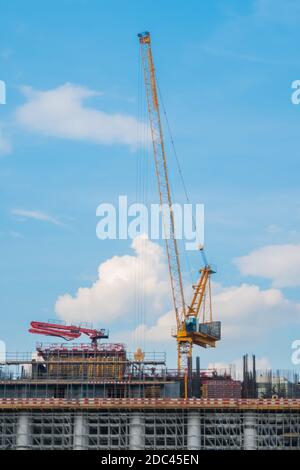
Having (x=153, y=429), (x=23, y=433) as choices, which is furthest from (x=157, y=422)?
(x=23, y=433)

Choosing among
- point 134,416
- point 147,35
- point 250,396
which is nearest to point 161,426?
point 134,416

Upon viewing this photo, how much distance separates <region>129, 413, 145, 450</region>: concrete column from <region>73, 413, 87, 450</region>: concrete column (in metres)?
5.87

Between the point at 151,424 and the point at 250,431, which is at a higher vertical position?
the point at 151,424

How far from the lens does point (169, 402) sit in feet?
355

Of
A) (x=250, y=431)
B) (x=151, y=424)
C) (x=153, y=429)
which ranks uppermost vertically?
(x=151, y=424)

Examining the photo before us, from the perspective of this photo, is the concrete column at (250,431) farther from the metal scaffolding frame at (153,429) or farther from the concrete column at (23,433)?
the concrete column at (23,433)

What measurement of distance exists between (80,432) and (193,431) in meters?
14.2

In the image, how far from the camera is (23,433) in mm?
111062

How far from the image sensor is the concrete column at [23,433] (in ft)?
361

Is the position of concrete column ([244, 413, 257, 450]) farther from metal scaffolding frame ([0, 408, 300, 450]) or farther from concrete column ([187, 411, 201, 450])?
concrete column ([187, 411, 201, 450])

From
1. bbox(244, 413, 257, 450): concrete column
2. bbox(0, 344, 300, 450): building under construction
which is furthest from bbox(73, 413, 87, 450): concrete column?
bbox(244, 413, 257, 450): concrete column

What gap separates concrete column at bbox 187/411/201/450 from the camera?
10750cm

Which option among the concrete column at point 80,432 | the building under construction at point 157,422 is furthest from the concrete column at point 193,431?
the concrete column at point 80,432

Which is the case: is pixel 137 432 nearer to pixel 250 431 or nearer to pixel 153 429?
pixel 153 429
